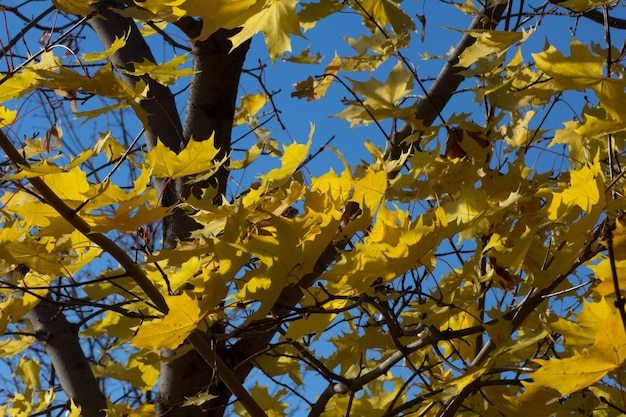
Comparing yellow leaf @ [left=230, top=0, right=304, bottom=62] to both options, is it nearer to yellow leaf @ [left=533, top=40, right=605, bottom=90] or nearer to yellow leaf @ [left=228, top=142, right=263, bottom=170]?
yellow leaf @ [left=533, top=40, right=605, bottom=90]

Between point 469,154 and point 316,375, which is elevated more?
point 469,154

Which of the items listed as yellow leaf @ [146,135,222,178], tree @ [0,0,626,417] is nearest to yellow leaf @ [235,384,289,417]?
tree @ [0,0,626,417]

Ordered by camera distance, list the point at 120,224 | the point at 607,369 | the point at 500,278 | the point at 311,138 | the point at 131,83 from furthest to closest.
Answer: the point at 131,83 < the point at 500,278 < the point at 311,138 < the point at 120,224 < the point at 607,369

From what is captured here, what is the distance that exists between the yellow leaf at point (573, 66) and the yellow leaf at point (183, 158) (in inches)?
17.3

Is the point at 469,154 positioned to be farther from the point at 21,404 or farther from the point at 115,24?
the point at 21,404

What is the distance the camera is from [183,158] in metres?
0.92

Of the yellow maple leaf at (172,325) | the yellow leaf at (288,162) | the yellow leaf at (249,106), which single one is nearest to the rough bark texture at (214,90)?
the yellow leaf at (249,106)

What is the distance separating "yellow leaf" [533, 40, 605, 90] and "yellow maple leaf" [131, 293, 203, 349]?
534 mm

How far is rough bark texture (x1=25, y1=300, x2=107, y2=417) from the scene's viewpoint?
1859 millimetres

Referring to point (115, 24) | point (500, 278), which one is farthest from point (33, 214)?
point (115, 24)

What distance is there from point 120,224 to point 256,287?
20cm

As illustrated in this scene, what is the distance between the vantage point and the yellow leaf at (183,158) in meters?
0.90

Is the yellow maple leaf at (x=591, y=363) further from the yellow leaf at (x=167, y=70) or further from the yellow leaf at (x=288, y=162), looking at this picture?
the yellow leaf at (x=167, y=70)

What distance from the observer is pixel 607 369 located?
736mm
